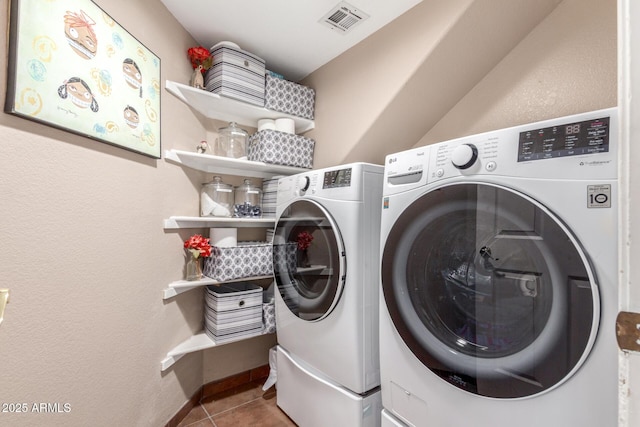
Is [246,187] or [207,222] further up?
[246,187]

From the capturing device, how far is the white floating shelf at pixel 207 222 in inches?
57.9

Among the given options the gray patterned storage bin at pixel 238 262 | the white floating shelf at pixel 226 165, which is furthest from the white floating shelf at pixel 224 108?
the gray patterned storage bin at pixel 238 262

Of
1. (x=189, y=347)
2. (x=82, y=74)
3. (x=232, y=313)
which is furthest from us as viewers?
(x=232, y=313)

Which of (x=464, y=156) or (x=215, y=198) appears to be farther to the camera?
(x=215, y=198)

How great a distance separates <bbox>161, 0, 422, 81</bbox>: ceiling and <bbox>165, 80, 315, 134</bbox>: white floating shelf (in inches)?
14.0

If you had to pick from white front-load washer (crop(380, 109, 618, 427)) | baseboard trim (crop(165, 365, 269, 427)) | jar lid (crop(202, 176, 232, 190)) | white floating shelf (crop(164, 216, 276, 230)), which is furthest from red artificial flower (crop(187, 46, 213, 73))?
baseboard trim (crop(165, 365, 269, 427))

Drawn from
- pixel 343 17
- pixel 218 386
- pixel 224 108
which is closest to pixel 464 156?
pixel 343 17

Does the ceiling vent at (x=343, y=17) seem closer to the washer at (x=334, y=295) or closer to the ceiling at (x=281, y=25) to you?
the ceiling at (x=281, y=25)

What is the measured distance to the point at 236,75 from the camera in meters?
1.67

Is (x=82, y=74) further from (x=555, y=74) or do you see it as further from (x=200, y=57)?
(x=555, y=74)

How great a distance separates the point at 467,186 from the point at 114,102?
134 cm

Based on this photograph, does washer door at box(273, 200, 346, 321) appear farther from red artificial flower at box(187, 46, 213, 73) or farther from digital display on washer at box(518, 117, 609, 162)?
red artificial flower at box(187, 46, 213, 73)

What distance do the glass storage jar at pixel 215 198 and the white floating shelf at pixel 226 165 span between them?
0.11m

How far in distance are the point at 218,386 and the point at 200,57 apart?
2064mm
